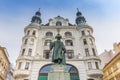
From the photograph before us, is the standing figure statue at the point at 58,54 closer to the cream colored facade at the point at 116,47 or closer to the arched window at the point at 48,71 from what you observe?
the arched window at the point at 48,71

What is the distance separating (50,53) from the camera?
28.9 meters

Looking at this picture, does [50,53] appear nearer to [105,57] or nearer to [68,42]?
[68,42]

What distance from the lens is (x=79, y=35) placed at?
32031 millimetres

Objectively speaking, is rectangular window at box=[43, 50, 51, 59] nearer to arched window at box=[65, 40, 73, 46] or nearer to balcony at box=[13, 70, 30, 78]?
arched window at box=[65, 40, 73, 46]

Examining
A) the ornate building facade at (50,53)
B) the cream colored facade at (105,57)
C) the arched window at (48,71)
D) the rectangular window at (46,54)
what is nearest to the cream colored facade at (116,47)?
the cream colored facade at (105,57)

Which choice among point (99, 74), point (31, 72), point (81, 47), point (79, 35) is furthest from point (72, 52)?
point (31, 72)

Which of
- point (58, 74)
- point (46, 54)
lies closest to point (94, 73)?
point (46, 54)

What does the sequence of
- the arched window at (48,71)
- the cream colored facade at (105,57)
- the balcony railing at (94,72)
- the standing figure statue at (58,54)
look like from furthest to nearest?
the cream colored facade at (105,57)
the arched window at (48,71)
the balcony railing at (94,72)
the standing figure statue at (58,54)

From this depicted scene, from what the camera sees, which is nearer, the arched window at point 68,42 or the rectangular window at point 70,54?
the rectangular window at point 70,54

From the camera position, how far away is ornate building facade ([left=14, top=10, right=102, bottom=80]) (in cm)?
2570

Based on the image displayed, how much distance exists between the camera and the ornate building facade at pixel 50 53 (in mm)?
25703

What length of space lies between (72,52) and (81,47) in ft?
7.47

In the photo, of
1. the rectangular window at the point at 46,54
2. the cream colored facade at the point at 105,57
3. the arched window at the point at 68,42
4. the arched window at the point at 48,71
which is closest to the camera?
the arched window at the point at 48,71

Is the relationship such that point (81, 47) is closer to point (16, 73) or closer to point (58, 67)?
point (16, 73)
